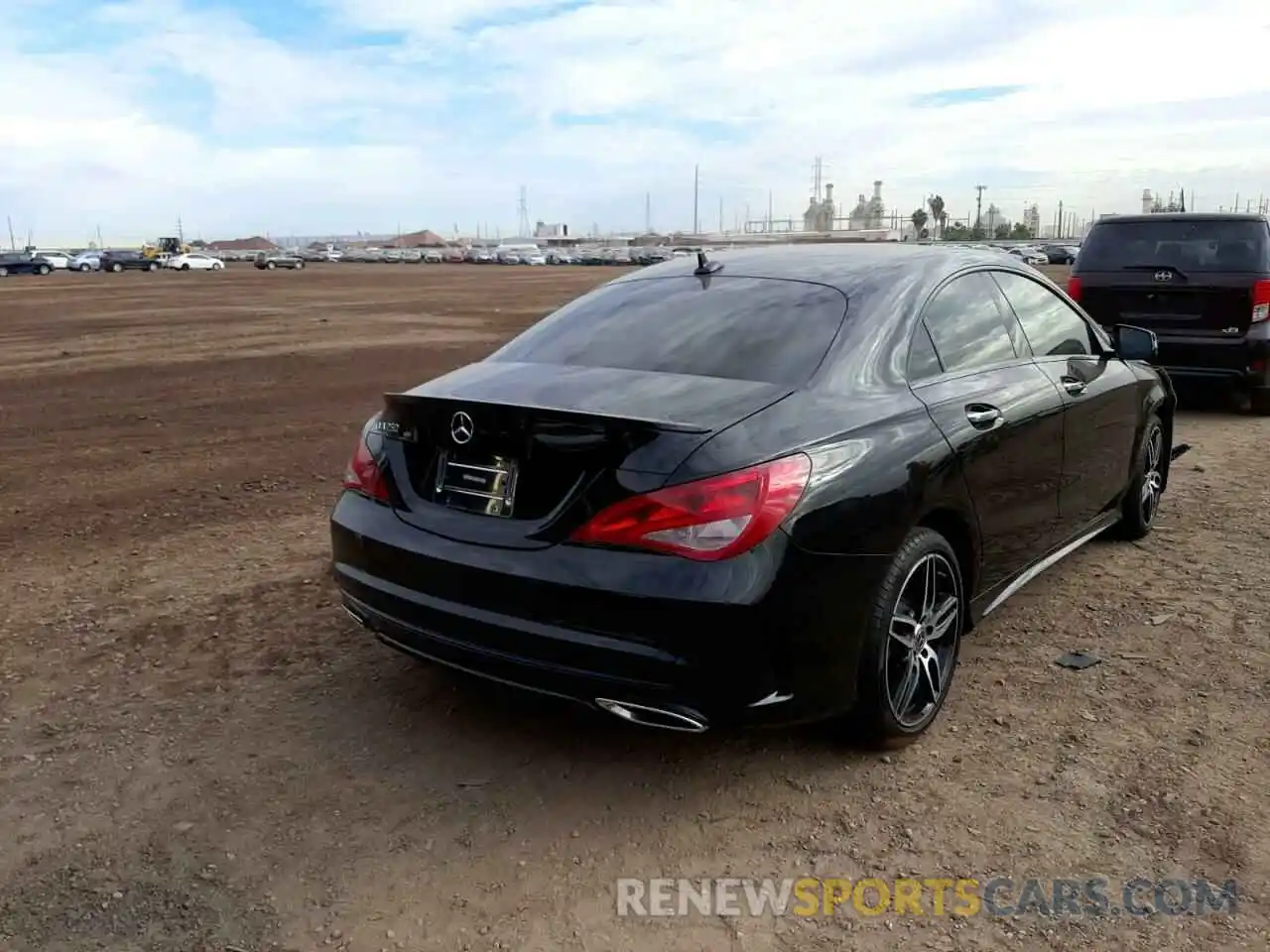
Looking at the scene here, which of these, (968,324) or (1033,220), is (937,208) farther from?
(968,324)

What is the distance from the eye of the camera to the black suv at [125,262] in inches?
2881

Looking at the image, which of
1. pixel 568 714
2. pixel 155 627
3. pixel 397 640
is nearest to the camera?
pixel 397 640

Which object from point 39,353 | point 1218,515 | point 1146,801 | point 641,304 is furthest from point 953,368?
point 39,353

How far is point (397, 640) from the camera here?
11.4 feet

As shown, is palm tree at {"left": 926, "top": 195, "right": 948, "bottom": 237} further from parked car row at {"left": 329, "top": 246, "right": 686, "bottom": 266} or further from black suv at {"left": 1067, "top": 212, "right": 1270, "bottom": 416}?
black suv at {"left": 1067, "top": 212, "right": 1270, "bottom": 416}

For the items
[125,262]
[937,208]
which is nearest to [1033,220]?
[937,208]

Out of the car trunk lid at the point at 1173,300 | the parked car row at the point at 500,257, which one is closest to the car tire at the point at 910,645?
the car trunk lid at the point at 1173,300

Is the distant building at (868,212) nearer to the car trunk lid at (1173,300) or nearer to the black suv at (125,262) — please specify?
the black suv at (125,262)

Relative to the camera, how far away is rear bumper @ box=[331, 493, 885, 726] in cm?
294

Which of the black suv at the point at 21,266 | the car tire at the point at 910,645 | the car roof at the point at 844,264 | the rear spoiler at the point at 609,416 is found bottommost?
the car tire at the point at 910,645

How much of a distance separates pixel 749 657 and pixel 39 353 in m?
16.7

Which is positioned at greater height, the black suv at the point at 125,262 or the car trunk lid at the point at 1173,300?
A: the black suv at the point at 125,262

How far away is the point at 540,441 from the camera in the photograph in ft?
10.3

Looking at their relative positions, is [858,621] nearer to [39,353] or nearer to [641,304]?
[641,304]
